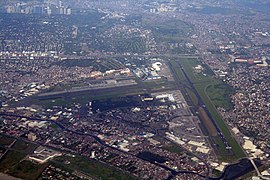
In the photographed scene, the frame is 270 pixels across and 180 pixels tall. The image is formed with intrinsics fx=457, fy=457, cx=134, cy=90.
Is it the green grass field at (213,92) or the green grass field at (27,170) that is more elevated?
the green grass field at (213,92)

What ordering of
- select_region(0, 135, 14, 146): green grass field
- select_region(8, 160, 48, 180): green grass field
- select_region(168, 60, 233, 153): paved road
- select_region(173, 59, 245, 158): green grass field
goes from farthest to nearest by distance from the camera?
1. select_region(173, 59, 245, 158): green grass field
2. select_region(168, 60, 233, 153): paved road
3. select_region(0, 135, 14, 146): green grass field
4. select_region(8, 160, 48, 180): green grass field

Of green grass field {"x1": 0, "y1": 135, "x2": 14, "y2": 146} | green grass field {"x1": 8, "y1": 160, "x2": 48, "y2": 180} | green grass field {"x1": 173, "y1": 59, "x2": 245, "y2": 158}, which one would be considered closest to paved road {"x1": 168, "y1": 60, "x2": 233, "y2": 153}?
green grass field {"x1": 173, "y1": 59, "x2": 245, "y2": 158}

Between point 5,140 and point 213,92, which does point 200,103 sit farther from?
point 5,140

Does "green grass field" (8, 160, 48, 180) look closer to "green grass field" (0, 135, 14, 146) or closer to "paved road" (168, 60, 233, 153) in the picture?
"green grass field" (0, 135, 14, 146)

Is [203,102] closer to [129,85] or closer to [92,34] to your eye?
[129,85]

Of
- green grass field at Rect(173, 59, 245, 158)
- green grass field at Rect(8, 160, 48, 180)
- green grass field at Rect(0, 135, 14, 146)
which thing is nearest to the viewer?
green grass field at Rect(8, 160, 48, 180)

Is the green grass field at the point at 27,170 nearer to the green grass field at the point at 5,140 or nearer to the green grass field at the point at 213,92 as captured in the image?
the green grass field at the point at 5,140

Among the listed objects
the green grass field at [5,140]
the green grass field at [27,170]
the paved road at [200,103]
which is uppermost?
the paved road at [200,103]

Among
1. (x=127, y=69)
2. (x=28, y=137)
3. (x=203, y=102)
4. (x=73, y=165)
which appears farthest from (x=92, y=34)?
(x=73, y=165)

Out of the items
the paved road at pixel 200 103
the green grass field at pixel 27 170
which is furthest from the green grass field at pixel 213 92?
the green grass field at pixel 27 170

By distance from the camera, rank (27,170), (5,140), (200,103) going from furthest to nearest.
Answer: (200,103)
(5,140)
(27,170)

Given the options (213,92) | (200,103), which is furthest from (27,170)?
(213,92)
